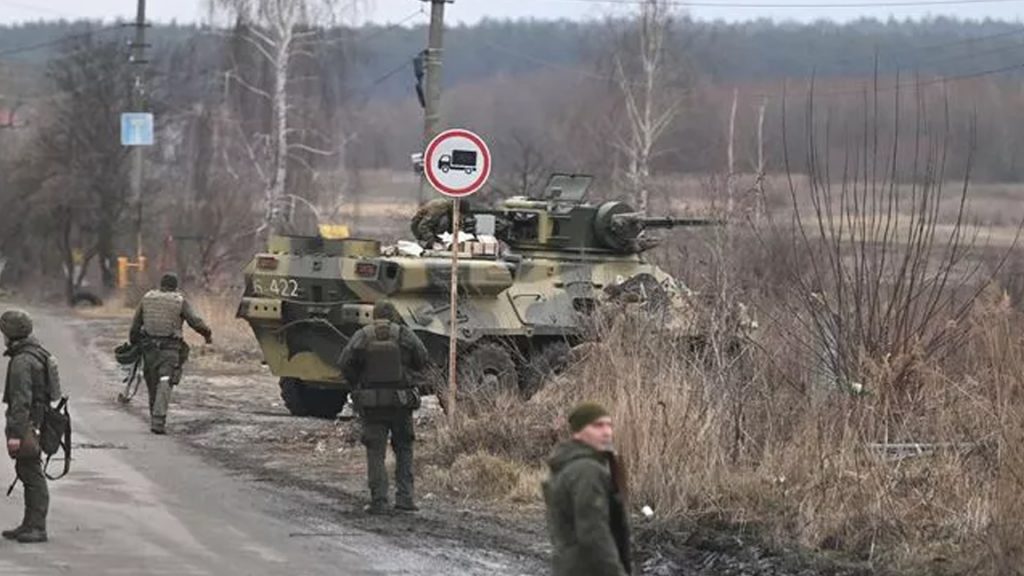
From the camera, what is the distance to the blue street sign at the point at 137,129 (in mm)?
42812

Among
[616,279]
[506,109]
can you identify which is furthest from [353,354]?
[506,109]

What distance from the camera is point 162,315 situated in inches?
734

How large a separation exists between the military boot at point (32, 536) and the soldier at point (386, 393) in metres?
2.46

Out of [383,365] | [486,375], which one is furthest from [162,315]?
[383,365]

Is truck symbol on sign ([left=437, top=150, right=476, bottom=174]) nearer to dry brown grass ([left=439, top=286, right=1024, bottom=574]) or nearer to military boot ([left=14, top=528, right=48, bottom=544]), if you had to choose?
dry brown grass ([left=439, top=286, right=1024, bottom=574])

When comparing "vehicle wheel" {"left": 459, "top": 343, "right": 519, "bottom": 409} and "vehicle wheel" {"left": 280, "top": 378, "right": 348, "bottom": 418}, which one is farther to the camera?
"vehicle wheel" {"left": 280, "top": 378, "right": 348, "bottom": 418}

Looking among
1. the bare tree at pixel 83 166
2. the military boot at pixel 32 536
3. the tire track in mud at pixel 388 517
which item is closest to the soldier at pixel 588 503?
the tire track in mud at pixel 388 517

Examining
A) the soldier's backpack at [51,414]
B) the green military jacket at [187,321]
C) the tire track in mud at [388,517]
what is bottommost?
the tire track in mud at [388,517]

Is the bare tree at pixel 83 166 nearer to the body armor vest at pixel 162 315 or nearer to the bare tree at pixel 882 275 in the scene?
the body armor vest at pixel 162 315

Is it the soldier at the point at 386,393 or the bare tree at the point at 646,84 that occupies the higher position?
the bare tree at the point at 646,84

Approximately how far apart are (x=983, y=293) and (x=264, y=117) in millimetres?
43666

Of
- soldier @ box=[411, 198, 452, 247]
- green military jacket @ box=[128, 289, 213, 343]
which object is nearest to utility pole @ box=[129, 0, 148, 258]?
soldier @ box=[411, 198, 452, 247]

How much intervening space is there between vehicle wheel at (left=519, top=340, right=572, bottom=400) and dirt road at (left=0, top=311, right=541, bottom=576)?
3.01 m

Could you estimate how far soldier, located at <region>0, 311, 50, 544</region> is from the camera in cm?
1146
